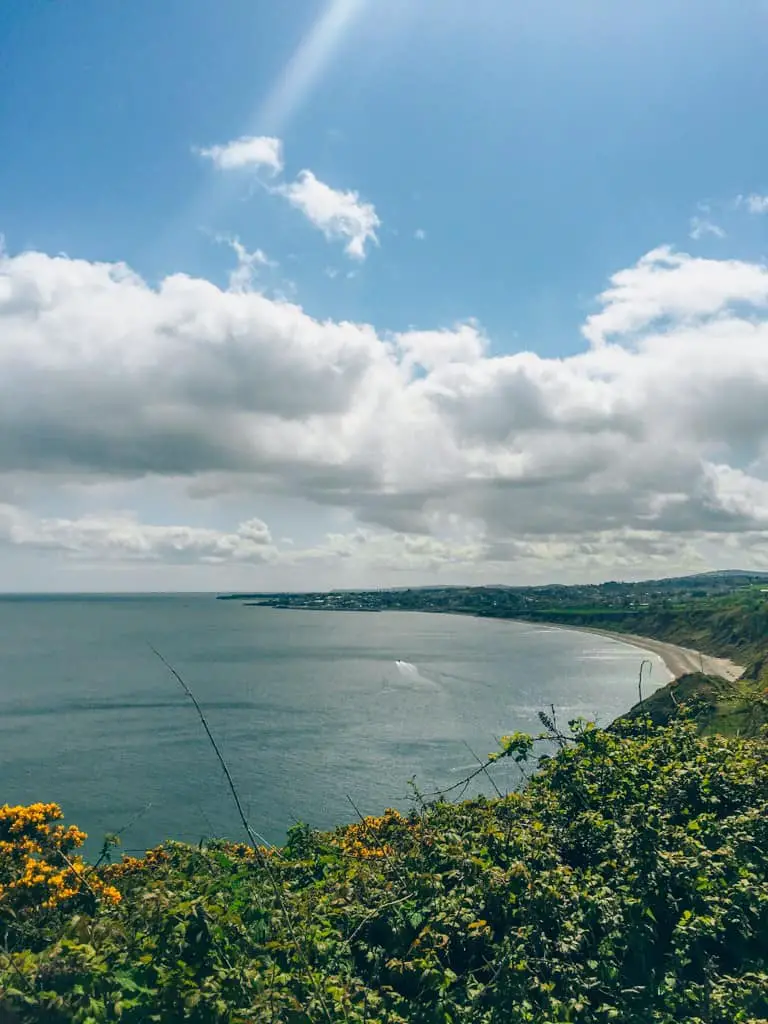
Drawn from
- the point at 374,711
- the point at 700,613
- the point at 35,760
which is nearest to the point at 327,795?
the point at 35,760

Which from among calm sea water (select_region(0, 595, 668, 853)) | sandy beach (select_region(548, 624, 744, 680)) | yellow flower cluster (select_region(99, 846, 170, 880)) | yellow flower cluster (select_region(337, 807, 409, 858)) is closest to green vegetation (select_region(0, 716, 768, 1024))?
yellow flower cluster (select_region(337, 807, 409, 858))

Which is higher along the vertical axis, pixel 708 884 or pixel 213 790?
pixel 708 884

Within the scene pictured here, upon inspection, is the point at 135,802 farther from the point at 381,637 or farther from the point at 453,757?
the point at 381,637

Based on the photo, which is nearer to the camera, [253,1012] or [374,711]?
[253,1012]

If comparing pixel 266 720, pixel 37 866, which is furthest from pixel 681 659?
pixel 37 866

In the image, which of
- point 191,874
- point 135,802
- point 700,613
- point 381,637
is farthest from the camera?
point 381,637

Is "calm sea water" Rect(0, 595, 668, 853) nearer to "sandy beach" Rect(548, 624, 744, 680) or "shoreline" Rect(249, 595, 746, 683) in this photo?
"sandy beach" Rect(548, 624, 744, 680)

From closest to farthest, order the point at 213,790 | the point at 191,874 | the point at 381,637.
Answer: the point at 191,874, the point at 213,790, the point at 381,637
